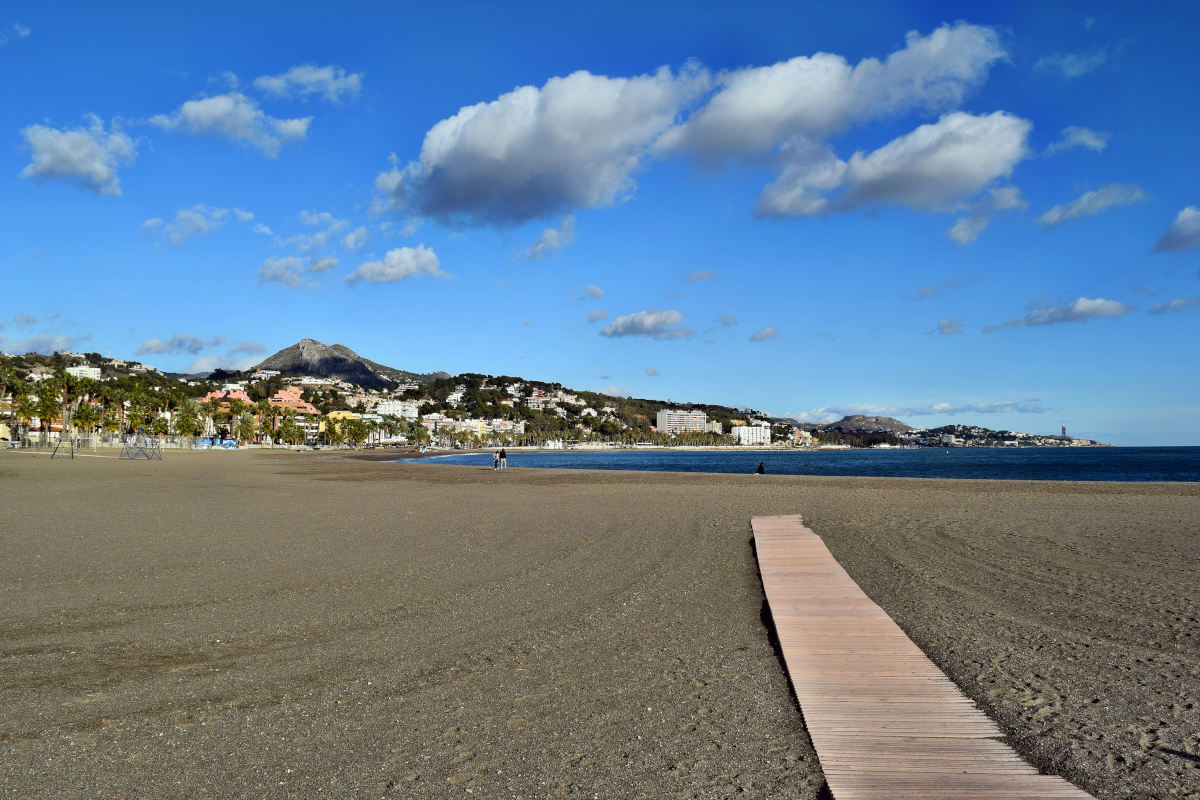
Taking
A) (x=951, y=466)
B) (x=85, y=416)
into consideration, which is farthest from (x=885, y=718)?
(x=85, y=416)

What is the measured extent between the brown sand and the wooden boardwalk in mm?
214

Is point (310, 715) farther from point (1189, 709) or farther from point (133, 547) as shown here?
point (133, 547)

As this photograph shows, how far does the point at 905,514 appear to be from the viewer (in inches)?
757

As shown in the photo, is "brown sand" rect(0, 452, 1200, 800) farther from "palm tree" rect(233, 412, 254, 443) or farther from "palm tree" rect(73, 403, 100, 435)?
"palm tree" rect(233, 412, 254, 443)

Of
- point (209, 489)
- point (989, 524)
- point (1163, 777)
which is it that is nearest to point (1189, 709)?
point (1163, 777)

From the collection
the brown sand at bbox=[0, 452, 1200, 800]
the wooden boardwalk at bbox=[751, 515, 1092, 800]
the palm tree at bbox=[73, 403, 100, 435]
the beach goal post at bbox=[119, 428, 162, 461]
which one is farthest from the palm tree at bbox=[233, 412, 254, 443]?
the wooden boardwalk at bbox=[751, 515, 1092, 800]

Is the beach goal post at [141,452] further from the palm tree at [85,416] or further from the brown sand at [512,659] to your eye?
the brown sand at [512,659]

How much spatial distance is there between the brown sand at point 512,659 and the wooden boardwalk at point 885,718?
0.70ft

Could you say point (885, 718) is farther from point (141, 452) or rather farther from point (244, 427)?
point (244, 427)

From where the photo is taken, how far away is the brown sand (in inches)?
164

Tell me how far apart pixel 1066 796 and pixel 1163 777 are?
946 millimetres

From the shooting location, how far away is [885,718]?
15.2 feet

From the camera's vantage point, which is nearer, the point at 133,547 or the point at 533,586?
the point at 533,586

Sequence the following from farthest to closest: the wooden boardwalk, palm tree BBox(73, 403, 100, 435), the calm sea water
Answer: palm tree BBox(73, 403, 100, 435) < the calm sea water < the wooden boardwalk
